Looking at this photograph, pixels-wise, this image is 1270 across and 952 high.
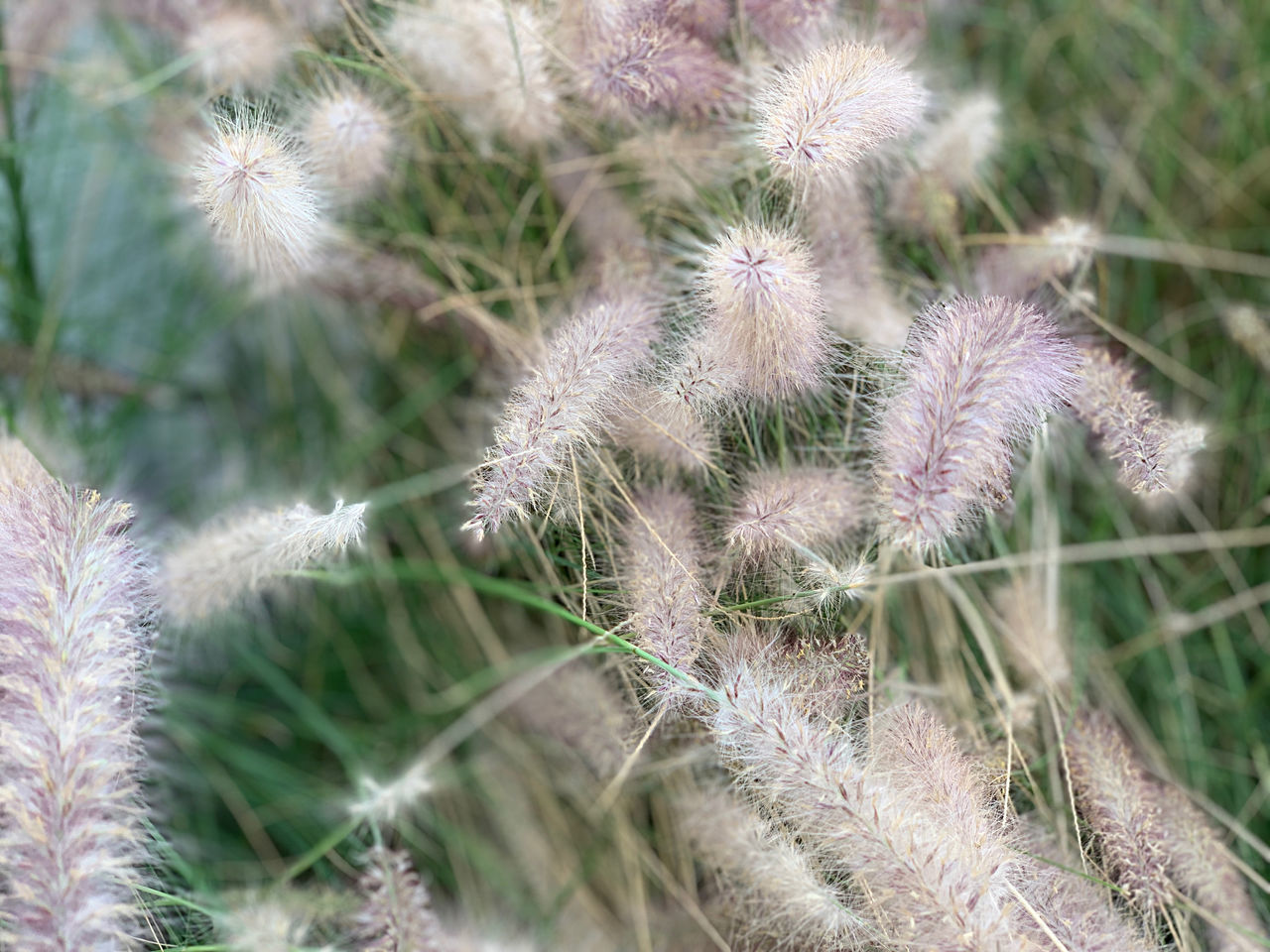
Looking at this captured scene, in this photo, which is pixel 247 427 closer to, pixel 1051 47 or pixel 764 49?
pixel 764 49

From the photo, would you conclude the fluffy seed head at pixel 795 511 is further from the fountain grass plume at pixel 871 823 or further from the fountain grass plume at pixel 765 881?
the fountain grass plume at pixel 765 881

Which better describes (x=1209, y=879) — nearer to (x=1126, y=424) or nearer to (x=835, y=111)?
(x=1126, y=424)

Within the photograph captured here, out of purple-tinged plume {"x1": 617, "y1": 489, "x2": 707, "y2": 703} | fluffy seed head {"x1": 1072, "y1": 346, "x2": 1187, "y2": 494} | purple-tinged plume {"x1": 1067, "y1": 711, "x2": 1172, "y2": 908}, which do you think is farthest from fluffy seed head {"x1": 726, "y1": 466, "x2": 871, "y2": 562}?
purple-tinged plume {"x1": 1067, "y1": 711, "x2": 1172, "y2": 908}

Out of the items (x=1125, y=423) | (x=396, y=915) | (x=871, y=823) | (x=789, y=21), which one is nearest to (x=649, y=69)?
(x=789, y=21)

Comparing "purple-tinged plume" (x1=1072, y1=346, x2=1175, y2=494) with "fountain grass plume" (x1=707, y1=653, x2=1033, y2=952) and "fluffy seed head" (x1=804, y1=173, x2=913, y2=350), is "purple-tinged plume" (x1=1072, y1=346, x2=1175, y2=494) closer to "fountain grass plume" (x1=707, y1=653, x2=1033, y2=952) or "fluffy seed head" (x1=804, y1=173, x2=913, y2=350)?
"fluffy seed head" (x1=804, y1=173, x2=913, y2=350)

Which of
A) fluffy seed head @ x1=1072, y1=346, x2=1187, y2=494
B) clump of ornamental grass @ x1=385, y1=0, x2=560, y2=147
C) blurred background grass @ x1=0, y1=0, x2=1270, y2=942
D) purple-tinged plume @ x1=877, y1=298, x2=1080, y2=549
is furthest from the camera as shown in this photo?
blurred background grass @ x1=0, y1=0, x2=1270, y2=942

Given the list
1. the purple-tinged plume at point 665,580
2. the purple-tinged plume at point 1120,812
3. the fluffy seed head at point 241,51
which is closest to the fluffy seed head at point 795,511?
the purple-tinged plume at point 665,580
